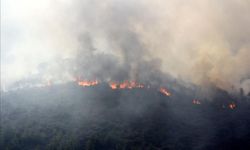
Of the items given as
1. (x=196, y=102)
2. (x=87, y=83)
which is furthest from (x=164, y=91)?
(x=87, y=83)

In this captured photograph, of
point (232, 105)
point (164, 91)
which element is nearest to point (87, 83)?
point (164, 91)

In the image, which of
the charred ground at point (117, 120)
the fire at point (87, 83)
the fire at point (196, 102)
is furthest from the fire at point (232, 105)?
the fire at point (87, 83)

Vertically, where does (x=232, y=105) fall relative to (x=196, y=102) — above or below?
below

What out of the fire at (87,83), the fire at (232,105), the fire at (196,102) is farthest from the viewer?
the fire at (87,83)

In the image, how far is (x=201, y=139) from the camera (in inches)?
3935

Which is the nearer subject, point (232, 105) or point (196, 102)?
point (232, 105)

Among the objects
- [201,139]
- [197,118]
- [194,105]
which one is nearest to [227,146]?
[201,139]

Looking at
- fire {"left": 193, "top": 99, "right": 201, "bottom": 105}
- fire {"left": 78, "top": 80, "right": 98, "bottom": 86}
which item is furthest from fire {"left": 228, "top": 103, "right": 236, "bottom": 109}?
fire {"left": 78, "top": 80, "right": 98, "bottom": 86}

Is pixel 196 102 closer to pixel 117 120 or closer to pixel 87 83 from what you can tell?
pixel 117 120

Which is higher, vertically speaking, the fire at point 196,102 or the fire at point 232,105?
the fire at point 196,102

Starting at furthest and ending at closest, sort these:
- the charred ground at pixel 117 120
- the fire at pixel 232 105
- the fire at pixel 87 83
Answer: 1. the fire at pixel 87 83
2. the fire at pixel 232 105
3. the charred ground at pixel 117 120

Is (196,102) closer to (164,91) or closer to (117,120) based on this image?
(164,91)

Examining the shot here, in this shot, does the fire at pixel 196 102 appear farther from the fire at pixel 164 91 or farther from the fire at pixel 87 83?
the fire at pixel 87 83

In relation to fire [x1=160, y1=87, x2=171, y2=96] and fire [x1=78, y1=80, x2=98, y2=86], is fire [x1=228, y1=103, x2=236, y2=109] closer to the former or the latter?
fire [x1=160, y1=87, x2=171, y2=96]
